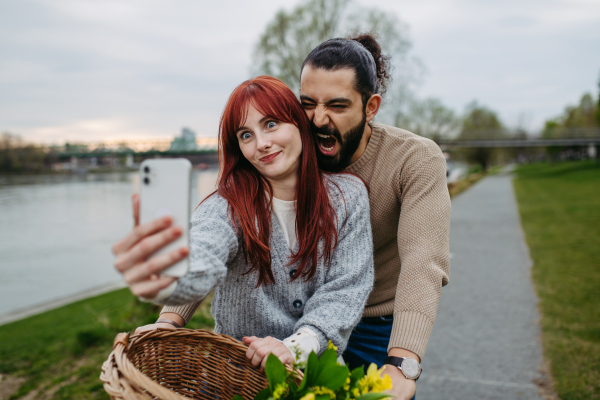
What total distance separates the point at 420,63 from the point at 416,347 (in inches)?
621

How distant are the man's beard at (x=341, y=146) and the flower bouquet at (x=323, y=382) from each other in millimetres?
866

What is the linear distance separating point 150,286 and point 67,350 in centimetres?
526

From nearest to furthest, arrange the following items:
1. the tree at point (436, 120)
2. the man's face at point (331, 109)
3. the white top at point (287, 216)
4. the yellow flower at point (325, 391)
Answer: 1. the yellow flower at point (325, 391)
2. the white top at point (287, 216)
3. the man's face at point (331, 109)
4. the tree at point (436, 120)

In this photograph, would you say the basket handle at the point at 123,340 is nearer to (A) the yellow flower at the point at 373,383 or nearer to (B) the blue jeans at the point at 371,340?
(A) the yellow flower at the point at 373,383

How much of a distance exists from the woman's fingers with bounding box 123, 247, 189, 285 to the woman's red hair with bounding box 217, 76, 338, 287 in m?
0.47

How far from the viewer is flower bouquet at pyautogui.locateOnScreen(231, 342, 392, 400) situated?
3.53 ft

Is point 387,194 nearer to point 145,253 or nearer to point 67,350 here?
point 145,253

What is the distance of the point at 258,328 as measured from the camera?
1.54 metres

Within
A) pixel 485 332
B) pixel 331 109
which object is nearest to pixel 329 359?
pixel 331 109

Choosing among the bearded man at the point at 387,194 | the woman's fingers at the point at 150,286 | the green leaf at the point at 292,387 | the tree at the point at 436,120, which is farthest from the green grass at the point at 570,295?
the tree at the point at 436,120

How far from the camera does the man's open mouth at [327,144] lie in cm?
179

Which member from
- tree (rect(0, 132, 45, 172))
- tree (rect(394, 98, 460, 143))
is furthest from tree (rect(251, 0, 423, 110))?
tree (rect(0, 132, 45, 172))

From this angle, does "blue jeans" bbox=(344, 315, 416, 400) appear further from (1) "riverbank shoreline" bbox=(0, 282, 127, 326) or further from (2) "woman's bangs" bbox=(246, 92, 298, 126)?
(1) "riverbank shoreline" bbox=(0, 282, 127, 326)

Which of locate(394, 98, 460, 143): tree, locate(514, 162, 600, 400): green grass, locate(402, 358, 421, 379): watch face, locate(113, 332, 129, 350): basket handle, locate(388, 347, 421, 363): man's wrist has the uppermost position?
locate(394, 98, 460, 143): tree
